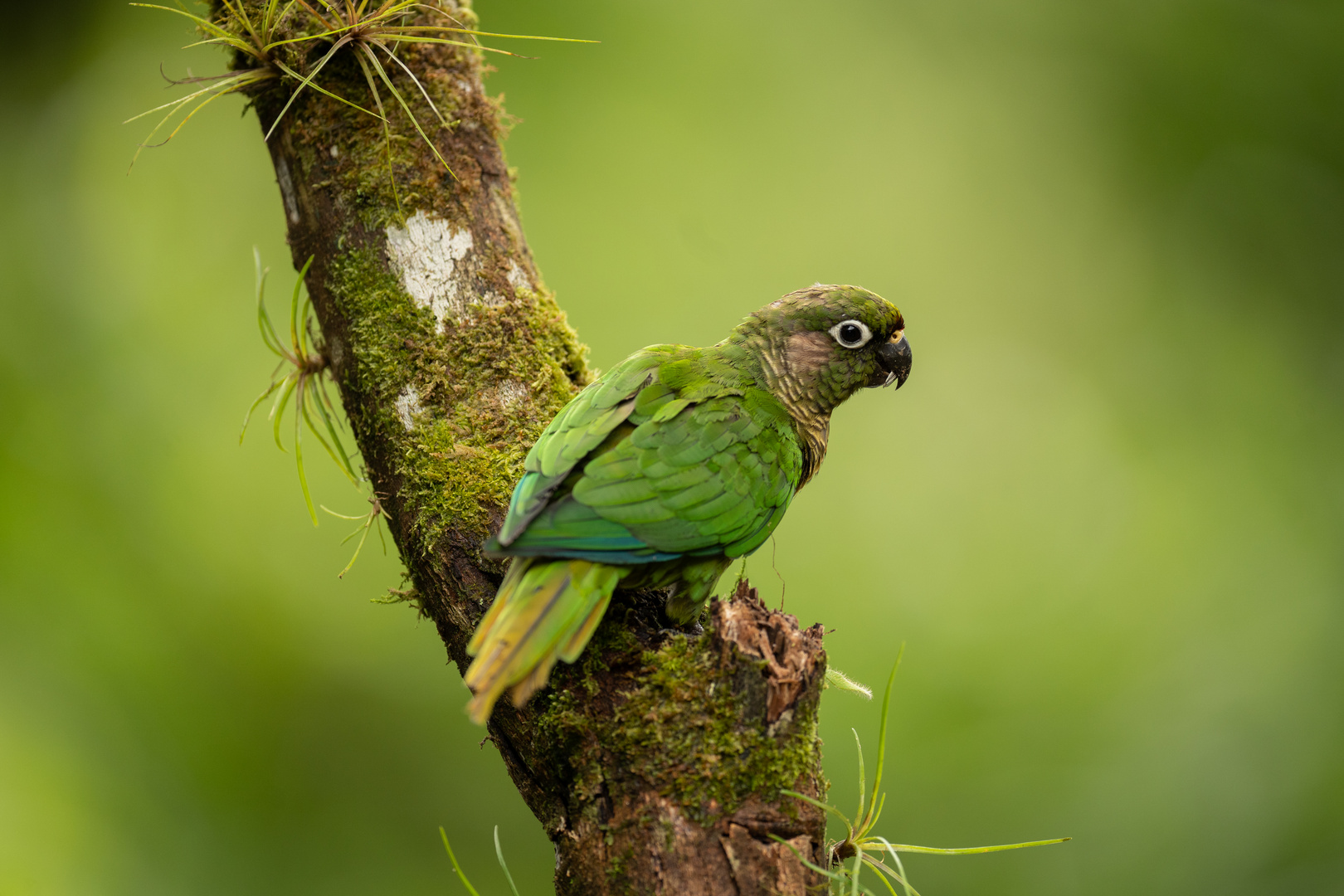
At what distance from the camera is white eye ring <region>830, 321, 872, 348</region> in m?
3.30

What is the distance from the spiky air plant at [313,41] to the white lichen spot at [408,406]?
777 mm

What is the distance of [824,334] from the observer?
3309 mm

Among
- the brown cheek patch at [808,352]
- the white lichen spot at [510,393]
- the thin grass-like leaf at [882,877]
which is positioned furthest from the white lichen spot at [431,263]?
the thin grass-like leaf at [882,877]

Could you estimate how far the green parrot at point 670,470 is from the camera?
236 cm

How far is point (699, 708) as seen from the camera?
7.32 feet

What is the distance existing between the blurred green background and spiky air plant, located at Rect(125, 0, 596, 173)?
122 inches

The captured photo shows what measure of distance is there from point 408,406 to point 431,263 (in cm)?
53

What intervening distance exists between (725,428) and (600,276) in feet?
11.5

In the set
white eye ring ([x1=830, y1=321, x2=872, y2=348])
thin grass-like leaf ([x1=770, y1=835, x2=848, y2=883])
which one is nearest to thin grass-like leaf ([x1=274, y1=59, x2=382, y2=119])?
white eye ring ([x1=830, y1=321, x2=872, y2=348])

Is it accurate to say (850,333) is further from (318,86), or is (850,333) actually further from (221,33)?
(221,33)

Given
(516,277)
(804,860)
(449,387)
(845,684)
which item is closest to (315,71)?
(516,277)

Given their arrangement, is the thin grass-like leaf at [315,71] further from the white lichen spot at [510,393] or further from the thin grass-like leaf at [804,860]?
the thin grass-like leaf at [804,860]

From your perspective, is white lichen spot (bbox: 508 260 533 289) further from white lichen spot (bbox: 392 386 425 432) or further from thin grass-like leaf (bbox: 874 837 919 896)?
thin grass-like leaf (bbox: 874 837 919 896)

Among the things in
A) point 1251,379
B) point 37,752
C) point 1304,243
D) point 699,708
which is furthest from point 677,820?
point 1304,243
